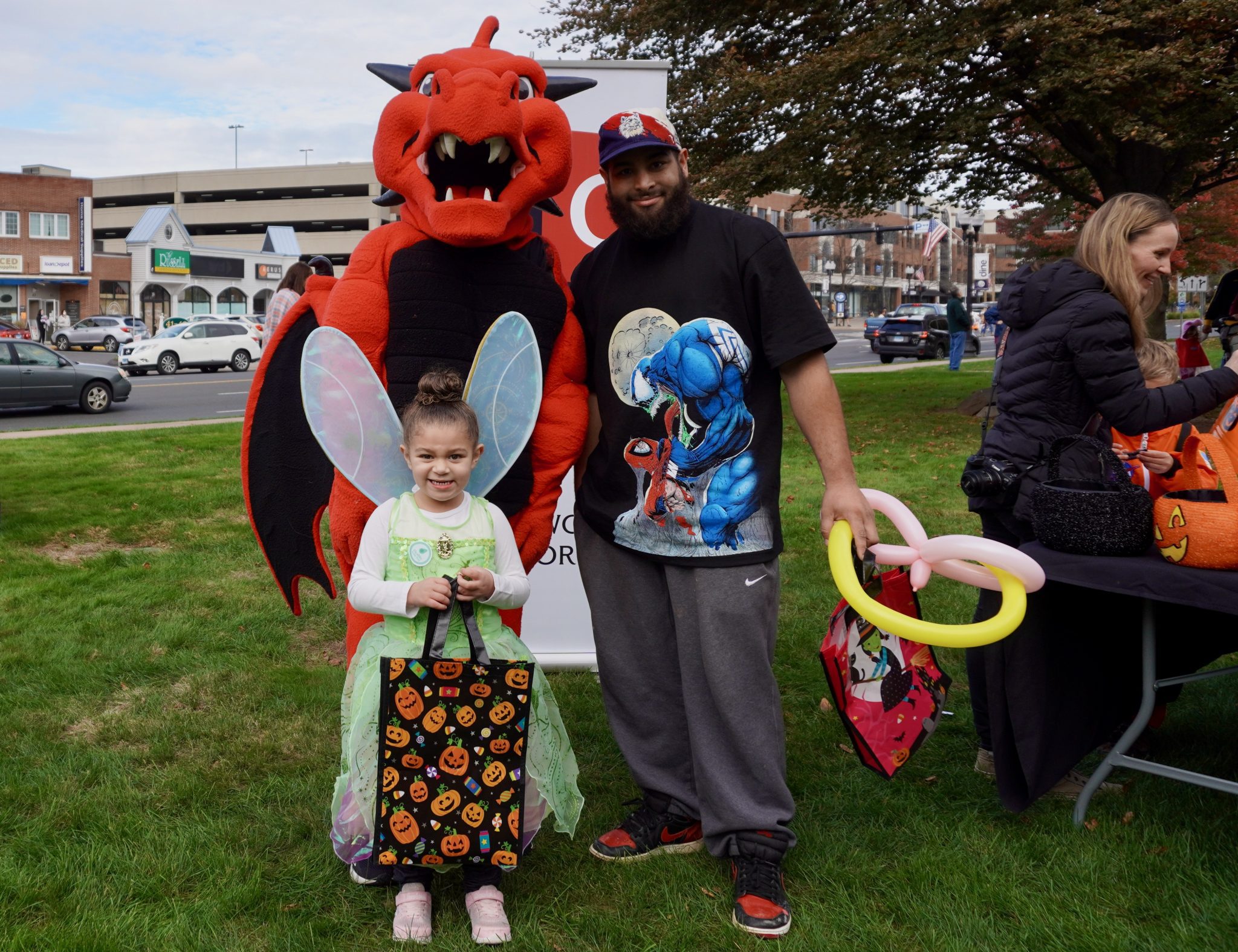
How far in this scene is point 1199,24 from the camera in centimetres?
927

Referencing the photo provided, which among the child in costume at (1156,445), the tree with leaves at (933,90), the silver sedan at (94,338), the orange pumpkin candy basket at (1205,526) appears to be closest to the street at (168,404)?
the tree with leaves at (933,90)

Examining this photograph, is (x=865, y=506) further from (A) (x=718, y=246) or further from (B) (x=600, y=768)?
(B) (x=600, y=768)

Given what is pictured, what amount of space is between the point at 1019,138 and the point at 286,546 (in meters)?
13.4

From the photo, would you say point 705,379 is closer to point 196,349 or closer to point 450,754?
point 450,754

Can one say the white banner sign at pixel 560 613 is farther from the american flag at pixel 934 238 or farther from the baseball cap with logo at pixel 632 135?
the american flag at pixel 934 238

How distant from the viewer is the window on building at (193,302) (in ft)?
170

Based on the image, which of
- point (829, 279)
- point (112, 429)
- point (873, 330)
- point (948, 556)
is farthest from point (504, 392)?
point (829, 279)

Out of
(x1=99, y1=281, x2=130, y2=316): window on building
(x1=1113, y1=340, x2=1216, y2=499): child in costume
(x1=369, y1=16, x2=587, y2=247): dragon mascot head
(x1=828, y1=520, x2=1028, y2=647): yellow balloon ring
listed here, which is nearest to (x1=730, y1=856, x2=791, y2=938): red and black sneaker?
(x1=828, y1=520, x2=1028, y2=647): yellow balloon ring

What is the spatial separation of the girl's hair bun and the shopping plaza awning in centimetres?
5332

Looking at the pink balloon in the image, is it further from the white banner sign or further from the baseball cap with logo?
the white banner sign

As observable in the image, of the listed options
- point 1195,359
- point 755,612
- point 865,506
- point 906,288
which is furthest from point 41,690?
point 906,288

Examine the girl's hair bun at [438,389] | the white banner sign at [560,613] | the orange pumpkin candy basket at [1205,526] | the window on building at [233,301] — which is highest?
the window on building at [233,301]

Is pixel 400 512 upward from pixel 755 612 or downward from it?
upward

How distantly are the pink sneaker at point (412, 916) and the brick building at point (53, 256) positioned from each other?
52323mm
